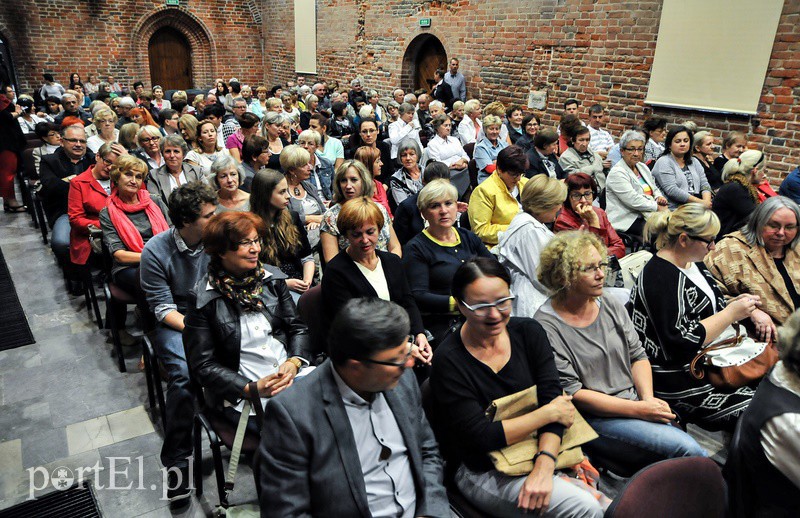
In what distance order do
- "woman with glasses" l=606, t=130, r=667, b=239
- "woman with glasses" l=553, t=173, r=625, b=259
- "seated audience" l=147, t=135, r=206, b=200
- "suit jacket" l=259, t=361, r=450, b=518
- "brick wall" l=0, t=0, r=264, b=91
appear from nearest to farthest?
"suit jacket" l=259, t=361, r=450, b=518, "woman with glasses" l=553, t=173, r=625, b=259, "seated audience" l=147, t=135, r=206, b=200, "woman with glasses" l=606, t=130, r=667, b=239, "brick wall" l=0, t=0, r=264, b=91

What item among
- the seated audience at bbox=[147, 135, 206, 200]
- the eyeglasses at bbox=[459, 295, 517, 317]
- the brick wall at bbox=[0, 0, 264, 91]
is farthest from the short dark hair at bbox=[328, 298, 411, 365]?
the brick wall at bbox=[0, 0, 264, 91]

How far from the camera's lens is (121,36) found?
49.8ft

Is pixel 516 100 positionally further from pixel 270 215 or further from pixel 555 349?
pixel 555 349

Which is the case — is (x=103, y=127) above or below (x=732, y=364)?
above

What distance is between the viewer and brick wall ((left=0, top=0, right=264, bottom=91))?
13.7 meters

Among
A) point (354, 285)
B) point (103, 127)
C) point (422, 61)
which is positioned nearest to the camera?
point (354, 285)

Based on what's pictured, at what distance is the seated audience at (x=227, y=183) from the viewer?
3859 millimetres

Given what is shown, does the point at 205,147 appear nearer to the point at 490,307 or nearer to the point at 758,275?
the point at 490,307

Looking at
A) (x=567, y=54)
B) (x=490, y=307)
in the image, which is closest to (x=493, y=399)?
(x=490, y=307)

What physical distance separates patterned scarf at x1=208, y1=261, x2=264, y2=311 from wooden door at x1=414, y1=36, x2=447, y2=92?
32.3ft

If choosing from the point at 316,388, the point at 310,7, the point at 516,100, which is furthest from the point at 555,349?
the point at 310,7

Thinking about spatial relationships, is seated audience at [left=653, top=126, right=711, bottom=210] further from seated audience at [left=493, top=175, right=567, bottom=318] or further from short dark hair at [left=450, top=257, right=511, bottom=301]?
short dark hair at [left=450, top=257, right=511, bottom=301]

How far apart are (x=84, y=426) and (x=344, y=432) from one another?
2210 millimetres

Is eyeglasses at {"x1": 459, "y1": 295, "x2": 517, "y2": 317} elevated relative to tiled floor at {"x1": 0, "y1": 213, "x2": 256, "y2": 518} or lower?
elevated
